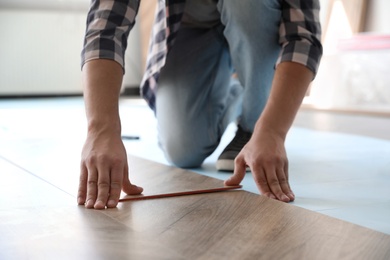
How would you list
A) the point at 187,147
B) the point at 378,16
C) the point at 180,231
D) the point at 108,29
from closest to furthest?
the point at 180,231 < the point at 108,29 < the point at 187,147 < the point at 378,16

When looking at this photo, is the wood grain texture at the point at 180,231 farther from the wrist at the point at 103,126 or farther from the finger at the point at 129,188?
the wrist at the point at 103,126

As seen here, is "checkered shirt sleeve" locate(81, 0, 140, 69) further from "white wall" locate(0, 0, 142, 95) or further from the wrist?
"white wall" locate(0, 0, 142, 95)

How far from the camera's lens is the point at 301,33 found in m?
1.42

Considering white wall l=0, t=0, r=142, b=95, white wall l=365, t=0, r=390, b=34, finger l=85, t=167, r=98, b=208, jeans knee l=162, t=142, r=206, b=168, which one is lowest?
white wall l=0, t=0, r=142, b=95

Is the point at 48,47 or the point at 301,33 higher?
the point at 301,33

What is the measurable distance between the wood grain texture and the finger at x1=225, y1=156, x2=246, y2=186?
0.03 m

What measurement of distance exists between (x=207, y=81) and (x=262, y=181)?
71cm

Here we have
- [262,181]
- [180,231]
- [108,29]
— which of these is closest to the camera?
[180,231]

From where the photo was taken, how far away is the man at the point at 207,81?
4.12 ft

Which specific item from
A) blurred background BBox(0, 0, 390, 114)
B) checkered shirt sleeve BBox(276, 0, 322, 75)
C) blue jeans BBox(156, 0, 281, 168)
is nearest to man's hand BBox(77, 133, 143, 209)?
checkered shirt sleeve BBox(276, 0, 322, 75)

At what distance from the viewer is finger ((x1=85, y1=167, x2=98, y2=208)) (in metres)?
1.19

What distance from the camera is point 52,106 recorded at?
4.92 metres

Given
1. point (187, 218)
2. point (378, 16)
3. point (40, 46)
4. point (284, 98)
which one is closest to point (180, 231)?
point (187, 218)

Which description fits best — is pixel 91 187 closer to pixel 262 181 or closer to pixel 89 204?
pixel 89 204
